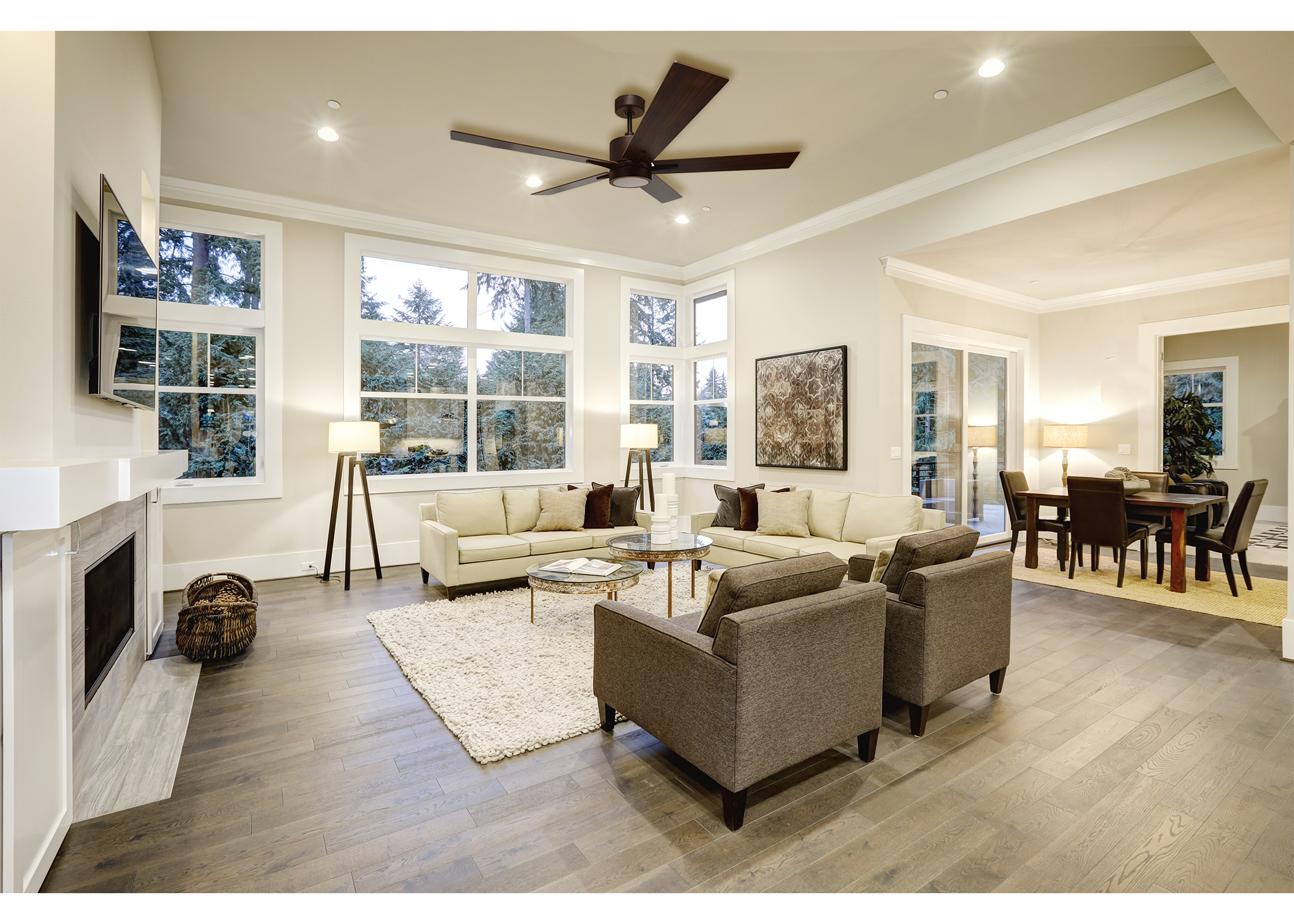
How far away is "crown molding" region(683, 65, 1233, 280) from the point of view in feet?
11.4

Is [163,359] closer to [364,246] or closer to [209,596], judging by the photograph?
[364,246]

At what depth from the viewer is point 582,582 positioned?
3.52m

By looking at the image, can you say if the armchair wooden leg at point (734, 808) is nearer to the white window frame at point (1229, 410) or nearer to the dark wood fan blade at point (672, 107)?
the dark wood fan blade at point (672, 107)

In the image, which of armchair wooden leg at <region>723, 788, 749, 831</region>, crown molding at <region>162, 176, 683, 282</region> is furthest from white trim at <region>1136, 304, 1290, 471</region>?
armchair wooden leg at <region>723, 788, 749, 831</region>

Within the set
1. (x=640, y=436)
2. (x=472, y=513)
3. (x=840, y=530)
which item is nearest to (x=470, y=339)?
(x=640, y=436)

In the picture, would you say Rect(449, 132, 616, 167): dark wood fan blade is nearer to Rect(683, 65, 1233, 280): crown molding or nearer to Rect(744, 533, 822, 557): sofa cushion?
Rect(683, 65, 1233, 280): crown molding

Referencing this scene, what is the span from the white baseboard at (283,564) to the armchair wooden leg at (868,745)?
4517 mm

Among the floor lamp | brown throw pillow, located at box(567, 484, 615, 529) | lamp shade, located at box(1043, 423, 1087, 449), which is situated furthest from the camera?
lamp shade, located at box(1043, 423, 1087, 449)

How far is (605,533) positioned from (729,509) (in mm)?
1096

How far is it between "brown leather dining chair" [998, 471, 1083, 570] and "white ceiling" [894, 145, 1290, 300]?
2.00m

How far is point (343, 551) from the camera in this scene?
5512mm

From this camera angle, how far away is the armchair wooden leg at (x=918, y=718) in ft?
8.20

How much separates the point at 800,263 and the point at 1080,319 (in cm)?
362
